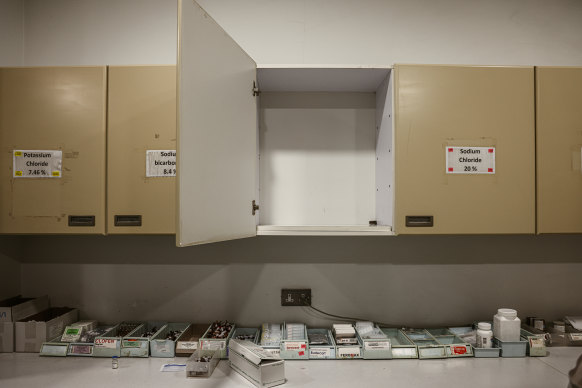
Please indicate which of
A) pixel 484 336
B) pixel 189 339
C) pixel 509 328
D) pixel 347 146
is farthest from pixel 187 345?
pixel 509 328

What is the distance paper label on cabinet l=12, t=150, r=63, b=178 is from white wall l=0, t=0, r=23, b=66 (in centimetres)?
63

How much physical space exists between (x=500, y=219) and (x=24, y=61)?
246cm

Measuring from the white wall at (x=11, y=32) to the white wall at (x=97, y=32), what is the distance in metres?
0.03

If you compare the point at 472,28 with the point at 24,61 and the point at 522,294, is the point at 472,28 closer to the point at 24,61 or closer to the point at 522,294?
the point at 522,294

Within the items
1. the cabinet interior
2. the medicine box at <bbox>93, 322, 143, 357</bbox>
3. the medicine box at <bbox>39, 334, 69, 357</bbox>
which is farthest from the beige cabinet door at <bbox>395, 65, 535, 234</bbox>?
the medicine box at <bbox>39, 334, 69, 357</bbox>

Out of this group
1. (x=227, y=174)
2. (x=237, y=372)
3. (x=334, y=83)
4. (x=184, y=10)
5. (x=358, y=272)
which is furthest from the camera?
(x=358, y=272)

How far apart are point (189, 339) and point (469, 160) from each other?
5.01ft

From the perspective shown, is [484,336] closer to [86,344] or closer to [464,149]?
[464,149]

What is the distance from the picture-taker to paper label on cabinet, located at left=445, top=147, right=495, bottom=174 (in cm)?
134

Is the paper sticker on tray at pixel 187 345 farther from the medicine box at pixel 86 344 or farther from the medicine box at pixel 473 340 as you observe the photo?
the medicine box at pixel 473 340

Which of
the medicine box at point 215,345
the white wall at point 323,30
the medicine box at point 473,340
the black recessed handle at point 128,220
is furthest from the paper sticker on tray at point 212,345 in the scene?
the white wall at point 323,30

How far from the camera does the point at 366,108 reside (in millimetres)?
1699

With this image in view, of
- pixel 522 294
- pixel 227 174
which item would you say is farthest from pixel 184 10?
pixel 522 294

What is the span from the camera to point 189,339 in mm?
1581
